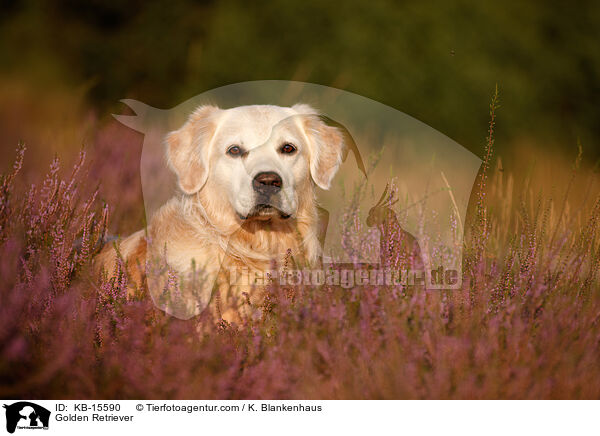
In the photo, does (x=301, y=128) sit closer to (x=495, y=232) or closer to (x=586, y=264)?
(x=495, y=232)

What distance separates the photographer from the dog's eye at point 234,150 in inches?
96.9

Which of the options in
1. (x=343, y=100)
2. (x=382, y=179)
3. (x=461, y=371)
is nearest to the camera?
(x=461, y=371)

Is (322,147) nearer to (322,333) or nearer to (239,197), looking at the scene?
(239,197)

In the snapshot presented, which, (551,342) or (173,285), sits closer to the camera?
(551,342)

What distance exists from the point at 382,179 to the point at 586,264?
3.25 feet

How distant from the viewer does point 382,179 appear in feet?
8.71

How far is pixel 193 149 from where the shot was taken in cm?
262

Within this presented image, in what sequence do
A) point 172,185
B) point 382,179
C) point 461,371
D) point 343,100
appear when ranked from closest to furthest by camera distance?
point 461,371
point 382,179
point 172,185
point 343,100

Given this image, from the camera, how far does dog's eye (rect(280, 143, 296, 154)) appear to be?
249cm

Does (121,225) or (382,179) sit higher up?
(382,179)
